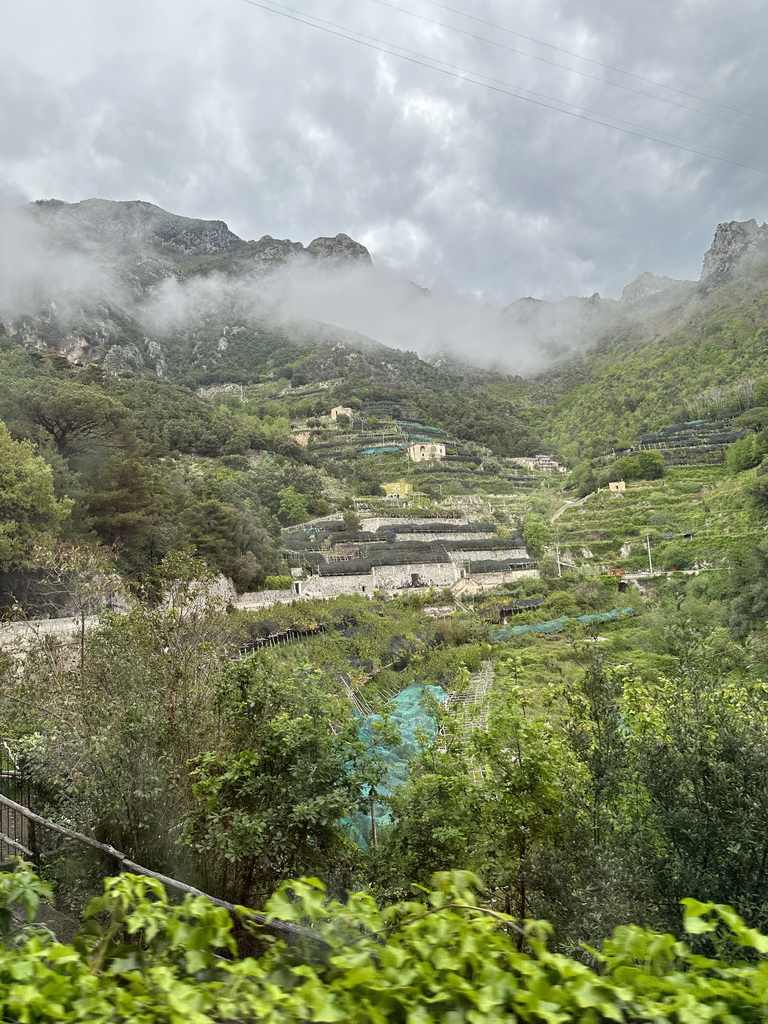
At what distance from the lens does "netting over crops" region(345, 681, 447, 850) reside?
5168 millimetres

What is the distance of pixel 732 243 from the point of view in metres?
115

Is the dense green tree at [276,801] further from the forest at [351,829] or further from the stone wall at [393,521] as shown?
the stone wall at [393,521]

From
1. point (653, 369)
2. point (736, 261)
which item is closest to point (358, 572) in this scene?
point (653, 369)

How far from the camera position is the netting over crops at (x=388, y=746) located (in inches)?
203

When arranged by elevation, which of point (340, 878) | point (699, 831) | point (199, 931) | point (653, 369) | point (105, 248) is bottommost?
point (340, 878)

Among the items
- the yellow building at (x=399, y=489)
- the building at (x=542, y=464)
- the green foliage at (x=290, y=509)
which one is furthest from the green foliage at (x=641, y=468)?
the green foliage at (x=290, y=509)

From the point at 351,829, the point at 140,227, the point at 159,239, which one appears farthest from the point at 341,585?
the point at 140,227

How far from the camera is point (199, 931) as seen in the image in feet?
4.79

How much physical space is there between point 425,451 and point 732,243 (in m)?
94.7

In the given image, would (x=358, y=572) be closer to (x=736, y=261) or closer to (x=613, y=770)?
(x=613, y=770)

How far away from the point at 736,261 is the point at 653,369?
41216 millimetres

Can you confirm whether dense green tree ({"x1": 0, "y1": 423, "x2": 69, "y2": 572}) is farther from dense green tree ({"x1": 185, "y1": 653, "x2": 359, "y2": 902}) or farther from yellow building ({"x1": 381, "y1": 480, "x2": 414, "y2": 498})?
yellow building ({"x1": 381, "y1": 480, "x2": 414, "y2": 498})

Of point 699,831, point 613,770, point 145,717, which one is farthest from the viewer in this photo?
point 145,717

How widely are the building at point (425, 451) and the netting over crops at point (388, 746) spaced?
51.8 m
